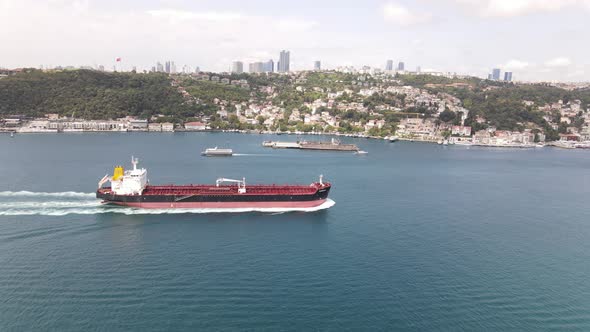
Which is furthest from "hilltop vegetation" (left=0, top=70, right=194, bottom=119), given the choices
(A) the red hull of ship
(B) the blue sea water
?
(A) the red hull of ship

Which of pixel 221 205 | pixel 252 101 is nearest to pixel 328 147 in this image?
pixel 221 205

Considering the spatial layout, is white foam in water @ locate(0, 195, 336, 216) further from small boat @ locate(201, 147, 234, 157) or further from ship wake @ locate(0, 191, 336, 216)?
small boat @ locate(201, 147, 234, 157)

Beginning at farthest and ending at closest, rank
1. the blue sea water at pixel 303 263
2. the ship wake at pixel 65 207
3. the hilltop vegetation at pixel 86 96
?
the hilltop vegetation at pixel 86 96 → the ship wake at pixel 65 207 → the blue sea water at pixel 303 263

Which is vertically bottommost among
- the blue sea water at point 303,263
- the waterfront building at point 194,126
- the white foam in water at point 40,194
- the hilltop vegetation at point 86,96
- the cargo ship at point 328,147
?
the blue sea water at point 303,263

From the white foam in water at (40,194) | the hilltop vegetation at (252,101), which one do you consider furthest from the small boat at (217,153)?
the hilltop vegetation at (252,101)

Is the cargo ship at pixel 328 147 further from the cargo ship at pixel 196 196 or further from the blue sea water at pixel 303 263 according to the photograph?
the cargo ship at pixel 196 196

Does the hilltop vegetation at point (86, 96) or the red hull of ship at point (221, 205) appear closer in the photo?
the red hull of ship at point (221, 205)
